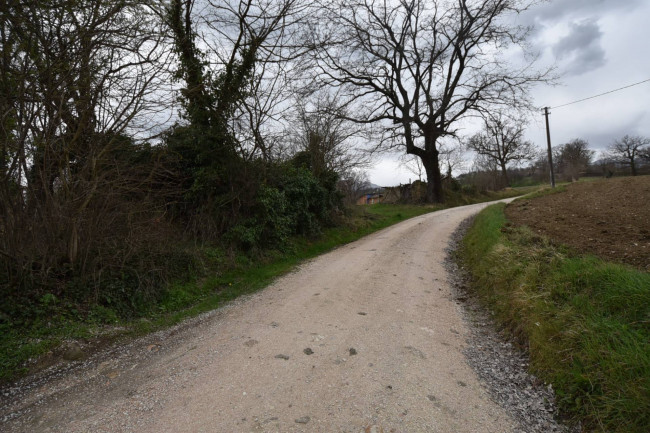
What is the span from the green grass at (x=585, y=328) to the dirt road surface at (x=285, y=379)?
0.68m

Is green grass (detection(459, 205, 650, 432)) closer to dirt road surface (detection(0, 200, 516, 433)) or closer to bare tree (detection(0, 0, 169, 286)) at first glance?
dirt road surface (detection(0, 200, 516, 433))

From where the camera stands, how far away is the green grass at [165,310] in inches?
164

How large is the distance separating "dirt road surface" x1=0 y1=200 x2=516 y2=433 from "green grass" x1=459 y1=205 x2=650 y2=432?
0.68 meters

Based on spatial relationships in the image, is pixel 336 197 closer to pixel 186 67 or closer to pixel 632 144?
pixel 186 67

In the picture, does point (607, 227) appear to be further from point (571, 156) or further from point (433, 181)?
point (571, 156)

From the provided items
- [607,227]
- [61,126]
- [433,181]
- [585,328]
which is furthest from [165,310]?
[433,181]

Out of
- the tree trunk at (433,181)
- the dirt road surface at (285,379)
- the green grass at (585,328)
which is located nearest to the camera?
the green grass at (585,328)

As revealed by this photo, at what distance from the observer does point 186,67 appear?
9805 millimetres

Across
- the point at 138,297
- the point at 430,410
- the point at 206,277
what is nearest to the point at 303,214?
the point at 206,277

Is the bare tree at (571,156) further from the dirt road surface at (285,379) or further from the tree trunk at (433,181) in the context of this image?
the dirt road surface at (285,379)

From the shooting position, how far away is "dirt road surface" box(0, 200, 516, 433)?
2.87 meters

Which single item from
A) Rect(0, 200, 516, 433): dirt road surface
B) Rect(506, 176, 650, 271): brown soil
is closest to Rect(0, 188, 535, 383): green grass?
Rect(0, 200, 516, 433): dirt road surface

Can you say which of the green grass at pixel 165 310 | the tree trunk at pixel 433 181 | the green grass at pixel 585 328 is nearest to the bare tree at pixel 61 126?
the green grass at pixel 165 310

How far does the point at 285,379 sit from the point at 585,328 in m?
3.03
